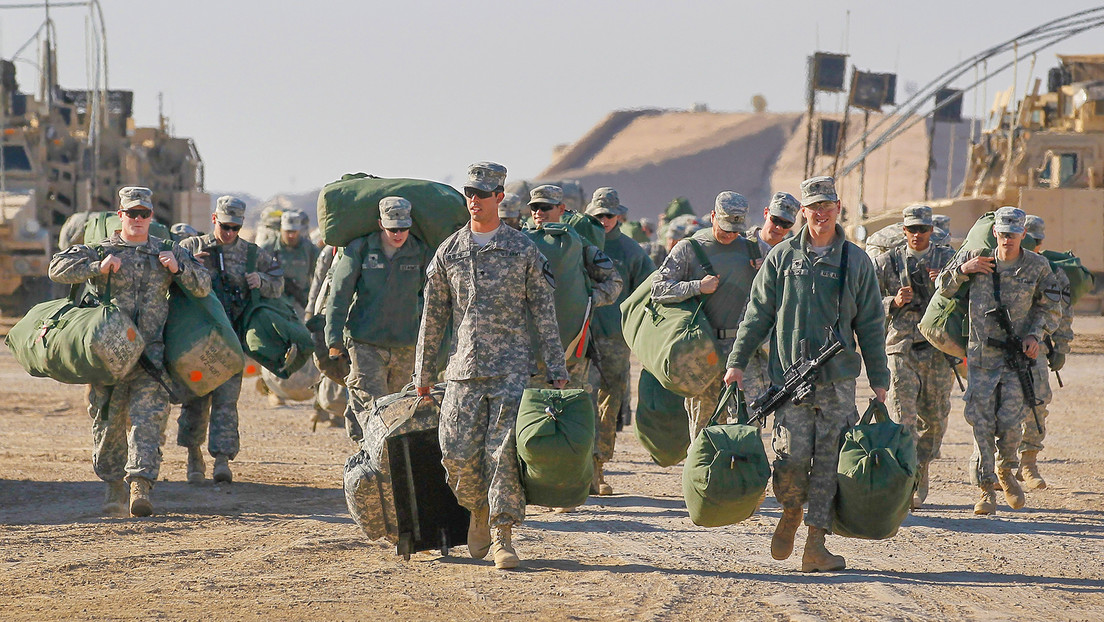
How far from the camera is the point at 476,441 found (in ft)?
22.4

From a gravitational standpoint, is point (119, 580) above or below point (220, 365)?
below

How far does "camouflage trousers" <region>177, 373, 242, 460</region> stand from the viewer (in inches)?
393

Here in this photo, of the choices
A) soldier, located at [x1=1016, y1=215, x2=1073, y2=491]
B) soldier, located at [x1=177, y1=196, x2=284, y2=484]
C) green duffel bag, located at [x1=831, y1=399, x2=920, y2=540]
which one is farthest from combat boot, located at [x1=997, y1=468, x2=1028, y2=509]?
soldier, located at [x1=177, y1=196, x2=284, y2=484]

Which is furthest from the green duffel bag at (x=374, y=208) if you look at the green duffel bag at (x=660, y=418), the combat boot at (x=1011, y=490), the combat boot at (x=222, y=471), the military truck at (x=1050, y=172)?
the military truck at (x=1050, y=172)

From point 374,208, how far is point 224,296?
173 centimetres

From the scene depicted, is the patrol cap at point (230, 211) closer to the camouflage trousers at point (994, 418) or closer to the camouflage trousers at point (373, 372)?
the camouflage trousers at point (373, 372)

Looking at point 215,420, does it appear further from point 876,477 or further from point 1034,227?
point 1034,227

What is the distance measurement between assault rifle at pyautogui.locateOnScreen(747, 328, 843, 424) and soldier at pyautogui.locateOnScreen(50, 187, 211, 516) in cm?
370

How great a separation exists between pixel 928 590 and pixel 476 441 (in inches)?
88.2

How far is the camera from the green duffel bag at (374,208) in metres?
8.91

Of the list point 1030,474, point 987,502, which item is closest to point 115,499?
point 987,502

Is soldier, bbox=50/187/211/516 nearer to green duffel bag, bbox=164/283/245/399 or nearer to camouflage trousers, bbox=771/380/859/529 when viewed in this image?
green duffel bag, bbox=164/283/245/399

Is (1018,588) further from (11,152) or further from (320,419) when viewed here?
(11,152)

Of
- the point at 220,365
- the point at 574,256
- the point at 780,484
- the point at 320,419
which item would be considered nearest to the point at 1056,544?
the point at 780,484
